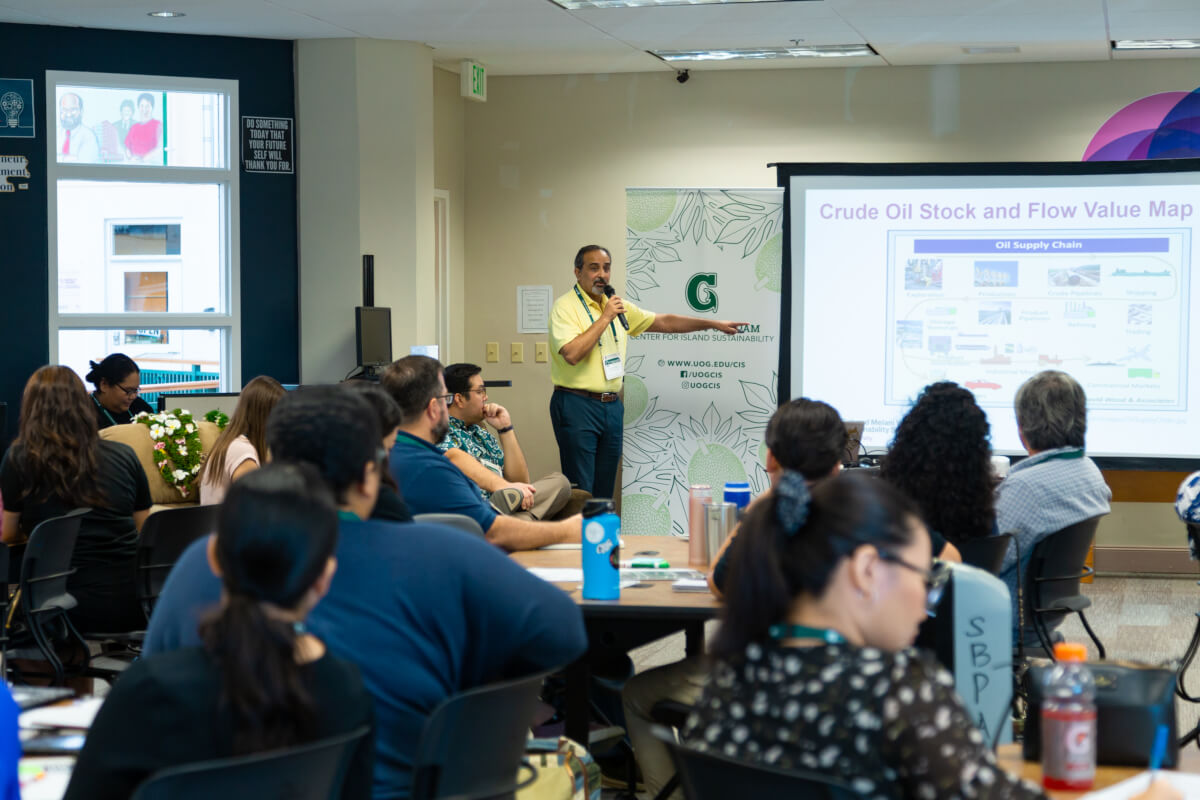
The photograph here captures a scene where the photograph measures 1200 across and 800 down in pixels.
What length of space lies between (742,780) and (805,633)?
0.64 feet

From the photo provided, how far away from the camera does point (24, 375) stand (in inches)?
270

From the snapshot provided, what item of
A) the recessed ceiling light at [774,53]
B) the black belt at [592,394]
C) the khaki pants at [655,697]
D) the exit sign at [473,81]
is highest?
the recessed ceiling light at [774,53]

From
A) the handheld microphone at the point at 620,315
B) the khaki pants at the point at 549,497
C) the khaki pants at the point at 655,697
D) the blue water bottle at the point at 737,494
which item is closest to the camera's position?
the khaki pants at the point at 655,697

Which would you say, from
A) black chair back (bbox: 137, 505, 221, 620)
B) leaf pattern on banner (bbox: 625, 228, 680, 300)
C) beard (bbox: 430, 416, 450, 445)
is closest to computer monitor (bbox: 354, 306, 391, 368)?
leaf pattern on banner (bbox: 625, 228, 680, 300)

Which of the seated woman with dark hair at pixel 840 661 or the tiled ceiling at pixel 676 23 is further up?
the tiled ceiling at pixel 676 23

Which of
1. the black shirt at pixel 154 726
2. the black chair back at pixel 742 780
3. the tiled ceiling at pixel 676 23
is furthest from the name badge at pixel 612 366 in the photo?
the black shirt at pixel 154 726

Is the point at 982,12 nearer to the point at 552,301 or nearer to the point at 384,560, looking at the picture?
the point at 552,301

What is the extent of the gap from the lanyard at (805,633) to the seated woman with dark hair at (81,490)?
3.15 meters

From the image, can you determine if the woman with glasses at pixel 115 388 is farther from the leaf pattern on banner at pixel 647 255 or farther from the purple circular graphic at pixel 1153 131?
the purple circular graphic at pixel 1153 131

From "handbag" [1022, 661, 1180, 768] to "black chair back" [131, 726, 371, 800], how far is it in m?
1.01

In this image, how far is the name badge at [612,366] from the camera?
6.74 meters

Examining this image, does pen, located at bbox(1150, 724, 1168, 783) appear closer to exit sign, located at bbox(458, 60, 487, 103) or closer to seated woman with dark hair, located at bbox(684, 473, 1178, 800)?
seated woman with dark hair, located at bbox(684, 473, 1178, 800)

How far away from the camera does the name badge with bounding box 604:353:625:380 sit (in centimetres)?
674

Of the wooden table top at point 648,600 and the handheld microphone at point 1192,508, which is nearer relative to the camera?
the wooden table top at point 648,600
